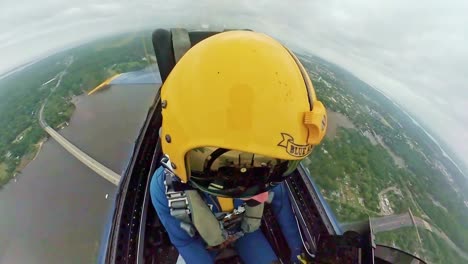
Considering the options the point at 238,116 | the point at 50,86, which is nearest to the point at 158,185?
the point at 238,116

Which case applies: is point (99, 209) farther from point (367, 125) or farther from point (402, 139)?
point (402, 139)

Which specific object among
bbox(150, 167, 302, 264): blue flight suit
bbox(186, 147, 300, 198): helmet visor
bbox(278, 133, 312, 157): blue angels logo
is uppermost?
bbox(278, 133, 312, 157): blue angels logo

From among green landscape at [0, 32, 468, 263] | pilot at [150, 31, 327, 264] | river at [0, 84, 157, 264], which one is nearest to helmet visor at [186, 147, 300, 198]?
pilot at [150, 31, 327, 264]

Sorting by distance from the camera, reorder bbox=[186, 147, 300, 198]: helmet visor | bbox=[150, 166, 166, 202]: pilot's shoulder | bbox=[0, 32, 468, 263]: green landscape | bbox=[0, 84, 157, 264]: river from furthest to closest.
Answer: bbox=[0, 32, 468, 263]: green landscape < bbox=[0, 84, 157, 264]: river < bbox=[150, 166, 166, 202]: pilot's shoulder < bbox=[186, 147, 300, 198]: helmet visor

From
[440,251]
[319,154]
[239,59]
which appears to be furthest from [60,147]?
[440,251]

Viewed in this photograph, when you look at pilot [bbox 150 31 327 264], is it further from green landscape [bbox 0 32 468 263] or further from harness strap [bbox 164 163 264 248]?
green landscape [bbox 0 32 468 263]

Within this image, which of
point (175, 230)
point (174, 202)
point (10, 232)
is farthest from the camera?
point (10, 232)
